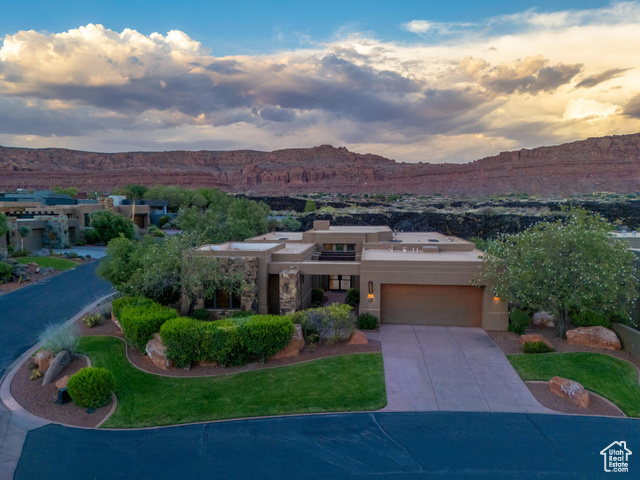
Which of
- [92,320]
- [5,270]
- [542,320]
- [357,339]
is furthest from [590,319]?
Result: [5,270]

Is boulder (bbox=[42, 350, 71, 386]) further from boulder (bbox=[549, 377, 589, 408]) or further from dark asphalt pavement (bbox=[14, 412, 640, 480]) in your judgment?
boulder (bbox=[549, 377, 589, 408])

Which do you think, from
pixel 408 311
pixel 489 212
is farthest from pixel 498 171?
pixel 408 311

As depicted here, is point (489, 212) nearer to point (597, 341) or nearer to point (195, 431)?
point (597, 341)

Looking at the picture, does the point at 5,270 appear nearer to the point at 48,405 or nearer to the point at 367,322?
the point at 48,405

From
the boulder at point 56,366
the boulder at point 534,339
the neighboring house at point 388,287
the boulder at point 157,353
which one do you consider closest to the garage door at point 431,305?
the neighboring house at point 388,287


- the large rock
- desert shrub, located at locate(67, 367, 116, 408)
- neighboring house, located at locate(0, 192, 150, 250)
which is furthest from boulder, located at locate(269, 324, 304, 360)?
neighboring house, located at locate(0, 192, 150, 250)

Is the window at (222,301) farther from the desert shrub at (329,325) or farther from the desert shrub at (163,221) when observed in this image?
the desert shrub at (163,221)
